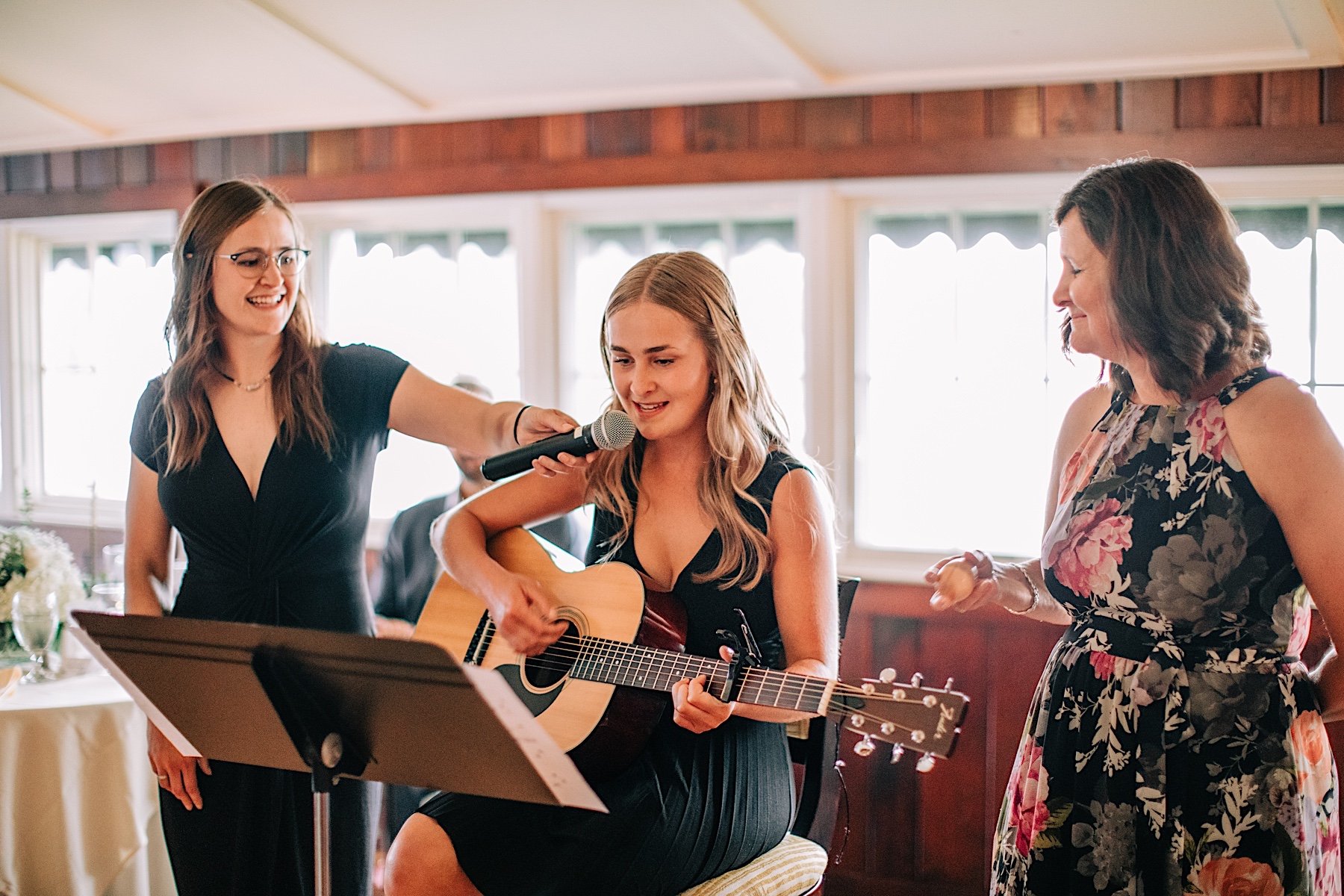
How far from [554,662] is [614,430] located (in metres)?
0.41

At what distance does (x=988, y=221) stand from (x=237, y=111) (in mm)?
2360

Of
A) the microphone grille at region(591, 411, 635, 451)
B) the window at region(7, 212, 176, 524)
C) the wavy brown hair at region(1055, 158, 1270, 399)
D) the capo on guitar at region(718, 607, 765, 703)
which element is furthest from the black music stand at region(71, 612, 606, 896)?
the window at region(7, 212, 176, 524)

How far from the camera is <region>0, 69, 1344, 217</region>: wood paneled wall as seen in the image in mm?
2875

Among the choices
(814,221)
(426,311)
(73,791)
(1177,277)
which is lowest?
(73,791)

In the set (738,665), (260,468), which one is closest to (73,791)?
(260,468)

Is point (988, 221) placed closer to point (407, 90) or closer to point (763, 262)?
point (763, 262)

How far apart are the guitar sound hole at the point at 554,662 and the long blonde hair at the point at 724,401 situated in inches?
8.0

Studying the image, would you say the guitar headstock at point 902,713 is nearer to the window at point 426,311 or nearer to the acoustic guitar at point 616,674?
the acoustic guitar at point 616,674

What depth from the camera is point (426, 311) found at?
4.12 m

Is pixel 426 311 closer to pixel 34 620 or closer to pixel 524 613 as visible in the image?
pixel 34 620

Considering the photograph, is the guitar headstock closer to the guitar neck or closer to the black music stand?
the guitar neck

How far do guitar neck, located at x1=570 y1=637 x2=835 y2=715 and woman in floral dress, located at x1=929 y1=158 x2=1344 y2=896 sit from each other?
363mm

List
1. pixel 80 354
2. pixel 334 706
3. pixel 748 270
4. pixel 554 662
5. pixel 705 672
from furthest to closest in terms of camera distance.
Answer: pixel 80 354 → pixel 748 270 → pixel 554 662 → pixel 705 672 → pixel 334 706

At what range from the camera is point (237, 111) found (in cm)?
380
